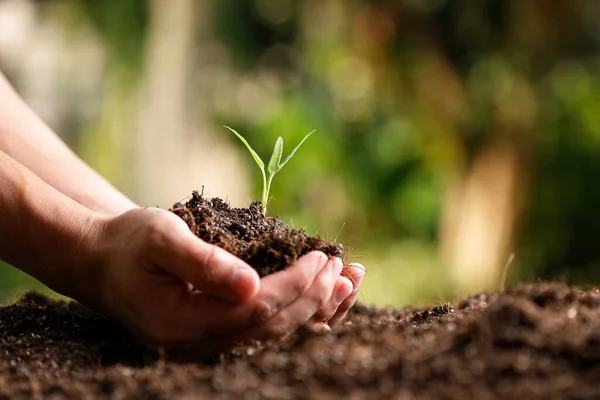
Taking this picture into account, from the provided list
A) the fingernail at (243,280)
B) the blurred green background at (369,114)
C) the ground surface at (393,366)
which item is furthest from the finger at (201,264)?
the blurred green background at (369,114)

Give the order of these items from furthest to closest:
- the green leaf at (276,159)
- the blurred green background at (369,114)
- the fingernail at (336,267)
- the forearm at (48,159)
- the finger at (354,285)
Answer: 1. the blurred green background at (369,114)
2. the forearm at (48,159)
3. the green leaf at (276,159)
4. the finger at (354,285)
5. the fingernail at (336,267)

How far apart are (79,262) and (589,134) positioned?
502 cm

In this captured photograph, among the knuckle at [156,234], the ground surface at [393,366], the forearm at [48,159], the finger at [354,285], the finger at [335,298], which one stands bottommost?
the ground surface at [393,366]

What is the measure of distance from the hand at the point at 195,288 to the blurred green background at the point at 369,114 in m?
3.99

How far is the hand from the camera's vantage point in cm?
94

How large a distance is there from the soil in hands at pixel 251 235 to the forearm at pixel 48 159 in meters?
0.36

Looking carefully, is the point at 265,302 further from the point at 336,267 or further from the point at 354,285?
the point at 354,285

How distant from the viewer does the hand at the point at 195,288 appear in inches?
37.1

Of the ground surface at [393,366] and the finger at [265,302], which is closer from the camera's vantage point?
the ground surface at [393,366]

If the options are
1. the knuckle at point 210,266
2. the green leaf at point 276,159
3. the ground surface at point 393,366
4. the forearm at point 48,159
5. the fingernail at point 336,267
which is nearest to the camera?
the ground surface at point 393,366

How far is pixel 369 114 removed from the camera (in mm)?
5641

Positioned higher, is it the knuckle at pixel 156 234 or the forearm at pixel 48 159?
the forearm at pixel 48 159

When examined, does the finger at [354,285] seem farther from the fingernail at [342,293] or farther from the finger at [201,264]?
the finger at [201,264]

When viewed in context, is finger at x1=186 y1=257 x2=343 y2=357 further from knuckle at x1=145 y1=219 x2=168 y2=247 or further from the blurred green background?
the blurred green background
